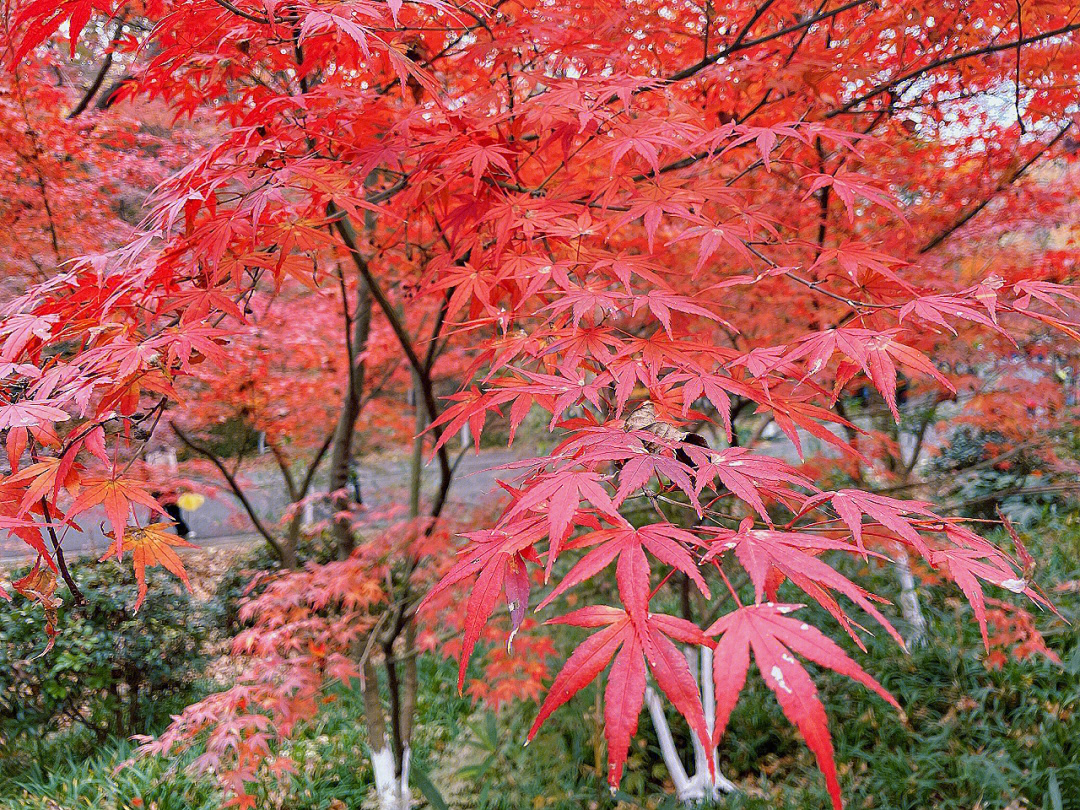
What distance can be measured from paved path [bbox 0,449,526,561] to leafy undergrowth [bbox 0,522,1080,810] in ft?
6.03

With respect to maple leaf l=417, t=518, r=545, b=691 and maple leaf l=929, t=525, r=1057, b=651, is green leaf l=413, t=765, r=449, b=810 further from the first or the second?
maple leaf l=929, t=525, r=1057, b=651

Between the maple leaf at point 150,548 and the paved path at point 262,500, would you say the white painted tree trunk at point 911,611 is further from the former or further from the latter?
the maple leaf at point 150,548

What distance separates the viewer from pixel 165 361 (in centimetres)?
159

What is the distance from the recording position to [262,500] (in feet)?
35.0

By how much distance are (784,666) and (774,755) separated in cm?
446

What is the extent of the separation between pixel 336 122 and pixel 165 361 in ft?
3.20

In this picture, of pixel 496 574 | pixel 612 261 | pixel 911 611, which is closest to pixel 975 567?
pixel 496 574

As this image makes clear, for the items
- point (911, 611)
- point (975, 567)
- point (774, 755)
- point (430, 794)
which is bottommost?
point (774, 755)

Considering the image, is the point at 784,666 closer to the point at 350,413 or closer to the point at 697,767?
the point at 350,413

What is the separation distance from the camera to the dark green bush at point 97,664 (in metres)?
4.70

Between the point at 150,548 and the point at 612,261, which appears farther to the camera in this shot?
the point at 612,261

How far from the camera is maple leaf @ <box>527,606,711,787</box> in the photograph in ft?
2.59

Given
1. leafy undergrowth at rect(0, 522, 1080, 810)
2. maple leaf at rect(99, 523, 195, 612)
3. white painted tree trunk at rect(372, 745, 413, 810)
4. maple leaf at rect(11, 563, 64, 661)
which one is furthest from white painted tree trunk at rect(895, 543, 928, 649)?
maple leaf at rect(11, 563, 64, 661)

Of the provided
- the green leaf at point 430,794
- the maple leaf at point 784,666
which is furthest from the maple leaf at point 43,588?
the green leaf at point 430,794
